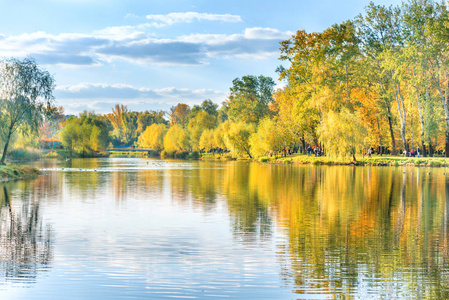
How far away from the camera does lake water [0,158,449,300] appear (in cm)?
827

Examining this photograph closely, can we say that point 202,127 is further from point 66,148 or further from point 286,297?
point 286,297

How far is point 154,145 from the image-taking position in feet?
443

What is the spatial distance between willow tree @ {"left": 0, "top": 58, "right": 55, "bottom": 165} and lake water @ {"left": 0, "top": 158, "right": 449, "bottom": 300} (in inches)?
907

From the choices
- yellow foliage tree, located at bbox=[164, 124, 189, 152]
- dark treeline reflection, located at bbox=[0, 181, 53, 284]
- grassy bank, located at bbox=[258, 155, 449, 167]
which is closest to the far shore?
dark treeline reflection, located at bbox=[0, 181, 53, 284]

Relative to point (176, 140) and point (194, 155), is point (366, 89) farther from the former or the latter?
point (176, 140)

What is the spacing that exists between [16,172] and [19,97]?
844 centimetres

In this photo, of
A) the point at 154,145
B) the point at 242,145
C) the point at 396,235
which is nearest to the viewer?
the point at 396,235

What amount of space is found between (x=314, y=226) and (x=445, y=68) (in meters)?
45.3

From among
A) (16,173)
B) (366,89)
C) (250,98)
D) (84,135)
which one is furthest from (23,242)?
(84,135)

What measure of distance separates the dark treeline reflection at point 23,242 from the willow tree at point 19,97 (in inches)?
938

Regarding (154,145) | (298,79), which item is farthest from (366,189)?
(154,145)

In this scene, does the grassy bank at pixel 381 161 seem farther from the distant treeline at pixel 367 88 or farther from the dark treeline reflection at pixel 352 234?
the dark treeline reflection at pixel 352 234

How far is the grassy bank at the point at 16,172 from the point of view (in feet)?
114

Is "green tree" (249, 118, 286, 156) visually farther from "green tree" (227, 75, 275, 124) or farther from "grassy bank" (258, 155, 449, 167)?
"green tree" (227, 75, 275, 124)
